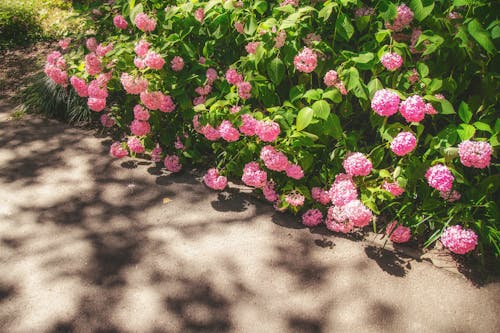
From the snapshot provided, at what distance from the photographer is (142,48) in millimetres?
3273

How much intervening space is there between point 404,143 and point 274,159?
804 millimetres

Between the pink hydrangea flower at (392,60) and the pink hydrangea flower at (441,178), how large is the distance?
2.10 ft

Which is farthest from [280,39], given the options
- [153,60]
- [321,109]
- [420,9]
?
[153,60]

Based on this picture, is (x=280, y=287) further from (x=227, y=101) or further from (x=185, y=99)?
(x=185, y=99)

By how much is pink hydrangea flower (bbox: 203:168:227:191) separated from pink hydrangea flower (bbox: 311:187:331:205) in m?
0.69

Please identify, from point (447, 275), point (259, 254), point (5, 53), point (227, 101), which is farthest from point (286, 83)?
point (5, 53)

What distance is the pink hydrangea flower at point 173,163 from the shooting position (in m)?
3.66

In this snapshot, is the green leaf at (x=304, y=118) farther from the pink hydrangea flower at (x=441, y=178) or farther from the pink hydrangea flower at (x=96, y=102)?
the pink hydrangea flower at (x=96, y=102)

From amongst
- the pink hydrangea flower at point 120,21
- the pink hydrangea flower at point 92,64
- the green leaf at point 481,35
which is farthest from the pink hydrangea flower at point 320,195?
the pink hydrangea flower at point 120,21

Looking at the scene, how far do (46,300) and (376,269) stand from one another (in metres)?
2.01

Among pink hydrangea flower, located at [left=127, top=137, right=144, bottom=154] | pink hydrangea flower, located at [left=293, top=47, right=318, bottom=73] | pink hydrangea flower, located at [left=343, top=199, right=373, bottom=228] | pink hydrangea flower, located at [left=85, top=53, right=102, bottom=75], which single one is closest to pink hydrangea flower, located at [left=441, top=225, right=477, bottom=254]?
pink hydrangea flower, located at [left=343, top=199, right=373, bottom=228]

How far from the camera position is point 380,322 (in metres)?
2.43

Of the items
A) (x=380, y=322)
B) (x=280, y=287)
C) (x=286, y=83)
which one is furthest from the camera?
(x=286, y=83)

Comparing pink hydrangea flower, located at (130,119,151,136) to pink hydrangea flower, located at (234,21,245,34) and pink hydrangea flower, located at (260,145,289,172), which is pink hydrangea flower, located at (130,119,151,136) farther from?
pink hydrangea flower, located at (260,145,289,172)
